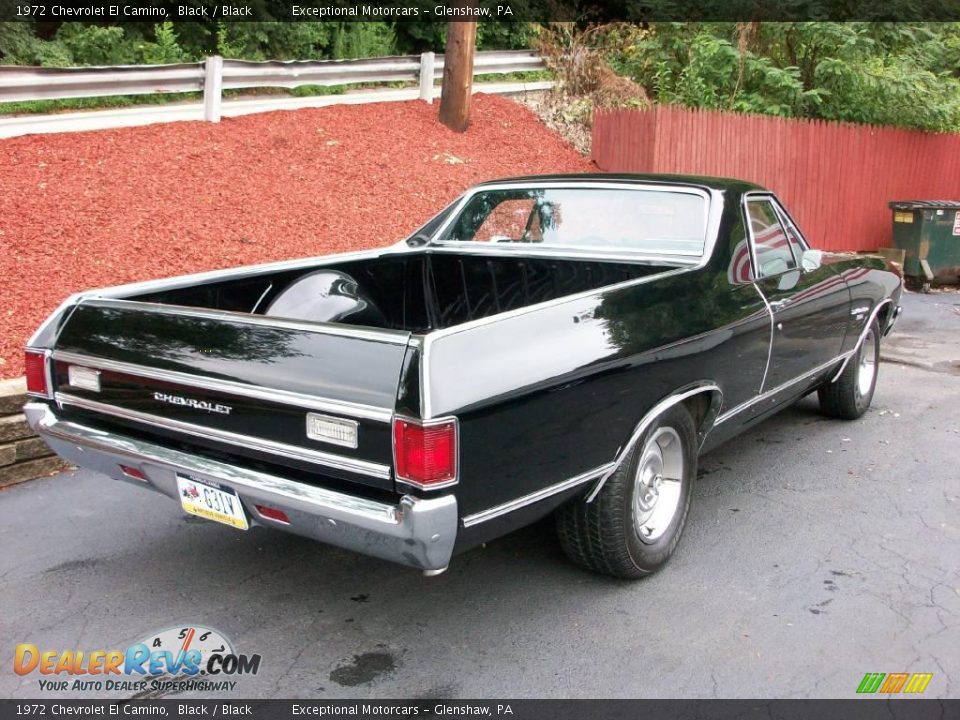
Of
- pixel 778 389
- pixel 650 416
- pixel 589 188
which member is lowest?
pixel 778 389

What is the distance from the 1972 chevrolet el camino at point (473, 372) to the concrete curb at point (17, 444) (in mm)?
1288

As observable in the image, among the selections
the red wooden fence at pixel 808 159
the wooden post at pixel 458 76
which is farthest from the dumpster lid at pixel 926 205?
the wooden post at pixel 458 76

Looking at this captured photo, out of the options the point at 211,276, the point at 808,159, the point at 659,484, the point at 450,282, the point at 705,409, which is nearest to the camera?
the point at 659,484

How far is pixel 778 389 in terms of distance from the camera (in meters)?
4.77

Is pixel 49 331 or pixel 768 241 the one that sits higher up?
pixel 768 241

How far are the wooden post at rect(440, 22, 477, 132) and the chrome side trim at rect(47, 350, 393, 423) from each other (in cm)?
924

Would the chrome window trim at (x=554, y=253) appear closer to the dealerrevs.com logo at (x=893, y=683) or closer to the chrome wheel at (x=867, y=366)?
the dealerrevs.com logo at (x=893, y=683)

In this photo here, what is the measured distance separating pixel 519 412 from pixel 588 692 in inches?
38.6

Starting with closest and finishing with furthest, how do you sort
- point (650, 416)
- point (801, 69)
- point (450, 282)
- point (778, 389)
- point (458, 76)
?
point (650, 416), point (778, 389), point (450, 282), point (458, 76), point (801, 69)

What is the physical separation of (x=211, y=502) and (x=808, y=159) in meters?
12.9

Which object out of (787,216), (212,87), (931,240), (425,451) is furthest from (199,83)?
(931,240)

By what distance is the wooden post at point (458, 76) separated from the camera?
11766mm

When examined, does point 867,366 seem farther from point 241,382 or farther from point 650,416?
point 241,382
